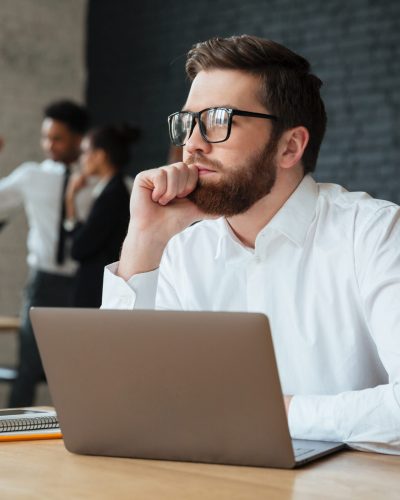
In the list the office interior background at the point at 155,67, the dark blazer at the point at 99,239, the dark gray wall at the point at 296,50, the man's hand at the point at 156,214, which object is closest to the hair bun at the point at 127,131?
the dark blazer at the point at 99,239

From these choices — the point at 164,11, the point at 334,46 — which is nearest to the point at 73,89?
the point at 164,11

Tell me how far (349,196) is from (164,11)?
4005mm

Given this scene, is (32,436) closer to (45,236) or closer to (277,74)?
(277,74)

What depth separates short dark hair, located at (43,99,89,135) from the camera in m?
4.45

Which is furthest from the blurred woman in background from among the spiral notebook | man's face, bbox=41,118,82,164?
the spiral notebook

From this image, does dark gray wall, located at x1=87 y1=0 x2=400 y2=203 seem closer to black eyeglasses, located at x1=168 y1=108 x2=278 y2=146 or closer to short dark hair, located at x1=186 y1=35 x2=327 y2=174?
short dark hair, located at x1=186 y1=35 x2=327 y2=174

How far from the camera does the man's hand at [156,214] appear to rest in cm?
181

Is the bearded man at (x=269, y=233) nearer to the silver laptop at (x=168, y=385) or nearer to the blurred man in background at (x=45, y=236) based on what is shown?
the silver laptop at (x=168, y=385)

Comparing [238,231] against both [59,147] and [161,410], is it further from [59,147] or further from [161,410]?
[59,147]

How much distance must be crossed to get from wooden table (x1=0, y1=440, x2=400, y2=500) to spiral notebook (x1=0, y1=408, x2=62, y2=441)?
12cm

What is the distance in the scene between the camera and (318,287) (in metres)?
1.74

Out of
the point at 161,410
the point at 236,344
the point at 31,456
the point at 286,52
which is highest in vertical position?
the point at 286,52

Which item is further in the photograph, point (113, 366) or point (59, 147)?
point (59, 147)

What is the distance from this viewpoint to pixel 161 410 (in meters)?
1.19
